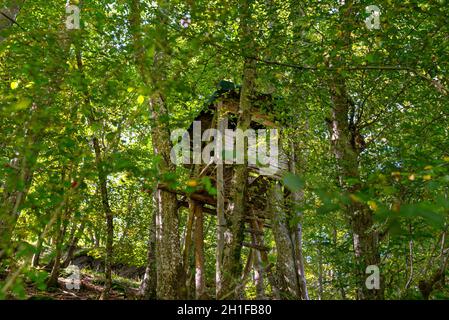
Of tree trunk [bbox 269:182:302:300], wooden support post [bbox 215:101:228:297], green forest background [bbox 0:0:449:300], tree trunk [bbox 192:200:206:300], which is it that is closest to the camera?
green forest background [bbox 0:0:449:300]

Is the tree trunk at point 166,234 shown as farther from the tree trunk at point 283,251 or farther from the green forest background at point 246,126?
the tree trunk at point 283,251

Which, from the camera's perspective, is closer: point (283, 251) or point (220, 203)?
point (220, 203)

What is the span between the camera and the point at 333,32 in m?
5.89

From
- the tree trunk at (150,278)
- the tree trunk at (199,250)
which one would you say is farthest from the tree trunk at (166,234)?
the tree trunk at (150,278)

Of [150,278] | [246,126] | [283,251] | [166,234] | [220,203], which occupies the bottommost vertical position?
[150,278]

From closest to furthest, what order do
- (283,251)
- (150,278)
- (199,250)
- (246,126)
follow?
(246,126), (283,251), (199,250), (150,278)

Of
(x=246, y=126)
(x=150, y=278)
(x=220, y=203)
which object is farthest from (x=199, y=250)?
Answer: (x=246, y=126)

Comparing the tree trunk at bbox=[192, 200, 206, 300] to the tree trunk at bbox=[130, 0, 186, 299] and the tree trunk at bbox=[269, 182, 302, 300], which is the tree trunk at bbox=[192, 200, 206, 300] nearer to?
the tree trunk at bbox=[130, 0, 186, 299]

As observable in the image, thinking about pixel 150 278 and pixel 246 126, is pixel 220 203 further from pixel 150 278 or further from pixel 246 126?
pixel 150 278

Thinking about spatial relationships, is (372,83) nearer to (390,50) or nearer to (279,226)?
(390,50)

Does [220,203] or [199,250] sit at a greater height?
[220,203]

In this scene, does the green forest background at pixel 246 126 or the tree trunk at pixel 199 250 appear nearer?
the green forest background at pixel 246 126

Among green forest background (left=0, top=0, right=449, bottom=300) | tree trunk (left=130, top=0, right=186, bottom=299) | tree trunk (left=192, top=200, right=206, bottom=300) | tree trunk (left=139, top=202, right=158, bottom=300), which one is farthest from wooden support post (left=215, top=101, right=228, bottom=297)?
tree trunk (left=139, top=202, right=158, bottom=300)
